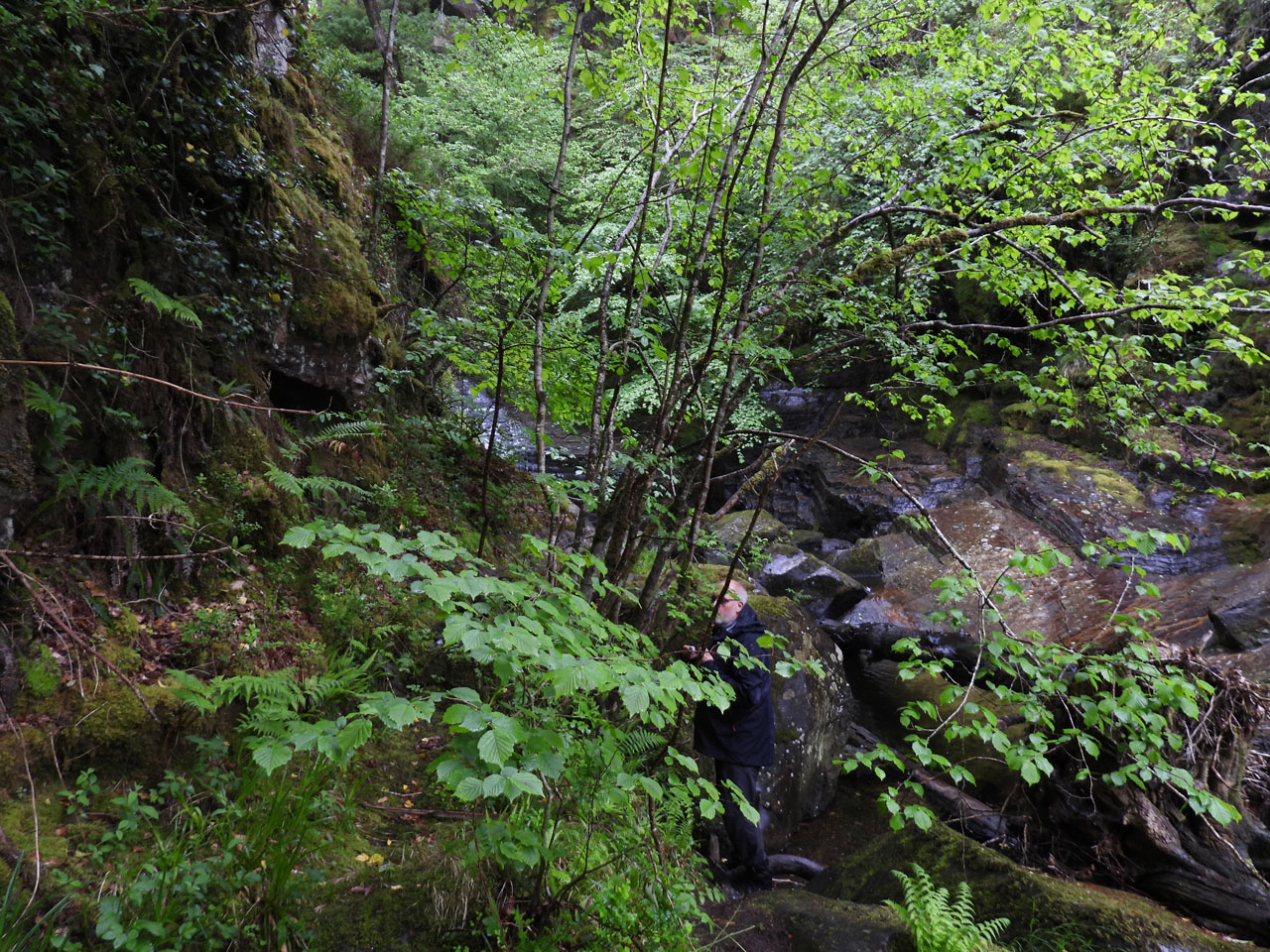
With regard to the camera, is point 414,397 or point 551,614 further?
point 414,397

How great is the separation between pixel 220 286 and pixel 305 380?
1.26 m

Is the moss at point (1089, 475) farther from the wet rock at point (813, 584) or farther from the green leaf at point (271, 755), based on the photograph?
the green leaf at point (271, 755)

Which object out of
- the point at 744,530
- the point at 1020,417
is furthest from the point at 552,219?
the point at 1020,417

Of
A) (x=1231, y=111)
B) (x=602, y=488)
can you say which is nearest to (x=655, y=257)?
(x=602, y=488)

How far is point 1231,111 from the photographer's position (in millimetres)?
12484

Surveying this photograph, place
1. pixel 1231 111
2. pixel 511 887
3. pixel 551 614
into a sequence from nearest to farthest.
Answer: pixel 551 614 → pixel 511 887 → pixel 1231 111

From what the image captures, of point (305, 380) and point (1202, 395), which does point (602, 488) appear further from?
point (1202, 395)

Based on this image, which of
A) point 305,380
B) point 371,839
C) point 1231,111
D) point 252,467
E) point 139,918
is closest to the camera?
point 139,918

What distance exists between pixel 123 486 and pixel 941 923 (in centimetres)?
502

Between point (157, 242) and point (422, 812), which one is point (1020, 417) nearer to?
point (422, 812)

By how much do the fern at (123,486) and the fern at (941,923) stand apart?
4.48 m

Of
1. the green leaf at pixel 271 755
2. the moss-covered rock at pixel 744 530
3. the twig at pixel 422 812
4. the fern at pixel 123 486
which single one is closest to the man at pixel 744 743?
the twig at pixel 422 812

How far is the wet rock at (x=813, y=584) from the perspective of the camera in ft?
32.3

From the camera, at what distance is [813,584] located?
10.1m
